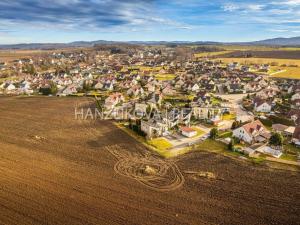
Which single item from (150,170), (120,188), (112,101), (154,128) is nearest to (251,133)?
(154,128)

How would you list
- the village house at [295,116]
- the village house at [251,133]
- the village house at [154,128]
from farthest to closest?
the village house at [295,116] → the village house at [154,128] → the village house at [251,133]

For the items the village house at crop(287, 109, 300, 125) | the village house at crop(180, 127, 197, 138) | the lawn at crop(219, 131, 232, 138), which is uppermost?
the village house at crop(287, 109, 300, 125)

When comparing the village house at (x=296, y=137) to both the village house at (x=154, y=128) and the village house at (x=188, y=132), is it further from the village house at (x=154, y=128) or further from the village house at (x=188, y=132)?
the village house at (x=154, y=128)

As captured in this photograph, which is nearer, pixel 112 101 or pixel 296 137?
pixel 296 137

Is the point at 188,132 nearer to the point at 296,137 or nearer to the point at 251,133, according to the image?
the point at 251,133

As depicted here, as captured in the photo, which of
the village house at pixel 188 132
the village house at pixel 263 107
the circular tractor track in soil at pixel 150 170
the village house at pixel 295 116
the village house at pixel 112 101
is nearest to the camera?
the circular tractor track in soil at pixel 150 170

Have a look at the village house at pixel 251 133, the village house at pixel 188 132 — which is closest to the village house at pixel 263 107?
the village house at pixel 251 133

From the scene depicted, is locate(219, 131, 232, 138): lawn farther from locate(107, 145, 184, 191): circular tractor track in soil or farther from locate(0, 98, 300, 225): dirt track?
locate(107, 145, 184, 191): circular tractor track in soil

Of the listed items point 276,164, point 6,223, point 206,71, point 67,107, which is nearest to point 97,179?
point 6,223

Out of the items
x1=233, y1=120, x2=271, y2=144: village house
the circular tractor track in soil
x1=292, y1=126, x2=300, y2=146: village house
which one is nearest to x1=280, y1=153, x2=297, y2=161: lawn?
x1=292, y1=126, x2=300, y2=146: village house
